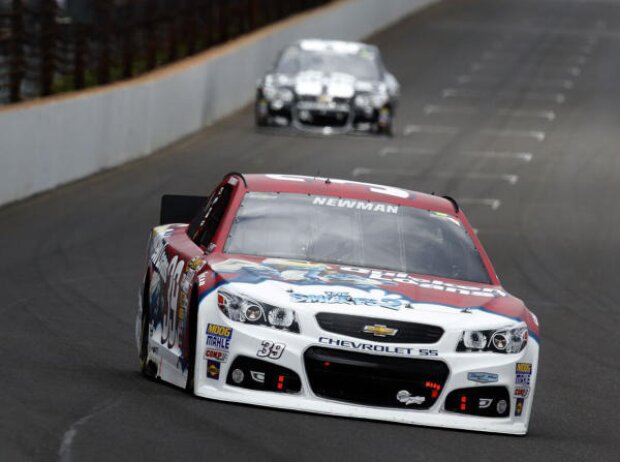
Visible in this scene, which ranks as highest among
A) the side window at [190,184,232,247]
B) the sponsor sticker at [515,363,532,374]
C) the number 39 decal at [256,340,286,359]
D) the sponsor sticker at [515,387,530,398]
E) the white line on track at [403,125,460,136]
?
the side window at [190,184,232,247]

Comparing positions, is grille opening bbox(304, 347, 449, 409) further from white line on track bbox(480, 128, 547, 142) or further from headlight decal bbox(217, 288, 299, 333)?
white line on track bbox(480, 128, 547, 142)

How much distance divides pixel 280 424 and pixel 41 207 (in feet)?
40.7

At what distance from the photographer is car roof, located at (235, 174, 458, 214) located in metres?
10.2

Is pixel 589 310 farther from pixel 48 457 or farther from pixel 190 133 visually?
pixel 190 133

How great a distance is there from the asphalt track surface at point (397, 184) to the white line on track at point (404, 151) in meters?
0.06

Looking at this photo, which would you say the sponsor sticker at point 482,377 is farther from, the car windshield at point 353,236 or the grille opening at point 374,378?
the car windshield at point 353,236

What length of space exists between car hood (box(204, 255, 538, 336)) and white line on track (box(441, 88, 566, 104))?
3004 cm

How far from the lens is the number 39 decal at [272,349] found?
28.3 feet

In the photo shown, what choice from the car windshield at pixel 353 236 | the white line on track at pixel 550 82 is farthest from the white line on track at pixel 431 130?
the car windshield at pixel 353 236

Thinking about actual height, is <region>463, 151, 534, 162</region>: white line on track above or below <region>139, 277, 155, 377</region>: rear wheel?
below

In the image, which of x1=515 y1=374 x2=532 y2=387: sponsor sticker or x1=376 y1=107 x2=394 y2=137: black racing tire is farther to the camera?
x1=376 y1=107 x2=394 y2=137: black racing tire

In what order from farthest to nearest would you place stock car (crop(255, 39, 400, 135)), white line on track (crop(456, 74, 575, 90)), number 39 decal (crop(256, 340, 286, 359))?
white line on track (crop(456, 74, 575, 90))
stock car (crop(255, 39, 400, 135))
number 39 decal (crop(256, 340, 286, 359))

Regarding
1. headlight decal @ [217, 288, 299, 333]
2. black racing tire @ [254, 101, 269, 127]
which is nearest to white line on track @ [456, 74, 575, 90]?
black racing tire @ [254, 101, 269, 127]

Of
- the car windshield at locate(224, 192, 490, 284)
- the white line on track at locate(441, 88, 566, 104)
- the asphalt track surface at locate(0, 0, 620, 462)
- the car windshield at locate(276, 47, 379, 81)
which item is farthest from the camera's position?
the white line on track at locate(441, 88, 566, 104)
